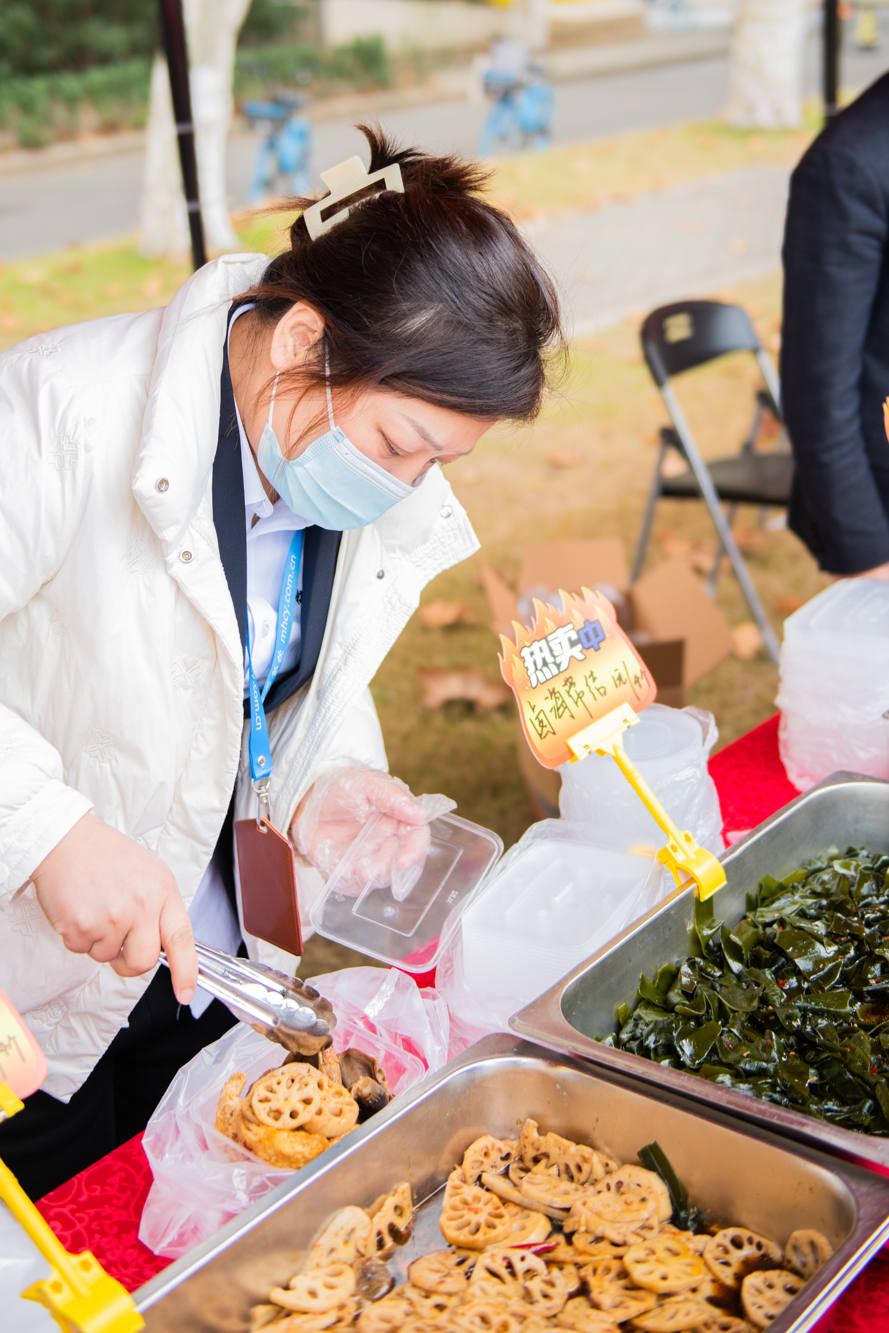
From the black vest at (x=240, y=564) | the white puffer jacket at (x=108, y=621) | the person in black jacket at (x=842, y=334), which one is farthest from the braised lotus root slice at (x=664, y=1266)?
the person in black jacket at (x=842, y=334)

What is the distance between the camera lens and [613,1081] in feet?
3.34

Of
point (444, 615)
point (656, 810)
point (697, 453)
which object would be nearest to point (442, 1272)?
point (656, 810)

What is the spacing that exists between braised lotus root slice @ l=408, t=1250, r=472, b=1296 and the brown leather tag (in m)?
0.49

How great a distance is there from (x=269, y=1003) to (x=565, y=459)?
4960 mm

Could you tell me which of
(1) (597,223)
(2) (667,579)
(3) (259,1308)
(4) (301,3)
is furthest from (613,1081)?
(4) (301,3)

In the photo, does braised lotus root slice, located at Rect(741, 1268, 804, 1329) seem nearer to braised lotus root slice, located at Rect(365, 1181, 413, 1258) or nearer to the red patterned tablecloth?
the red patterned tablecloth

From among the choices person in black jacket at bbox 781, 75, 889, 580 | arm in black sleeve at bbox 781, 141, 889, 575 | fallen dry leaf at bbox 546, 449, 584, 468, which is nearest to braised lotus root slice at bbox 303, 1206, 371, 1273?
person in black jacket at bbox 781, 75, 889, 580

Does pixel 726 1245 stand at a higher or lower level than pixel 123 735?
lower

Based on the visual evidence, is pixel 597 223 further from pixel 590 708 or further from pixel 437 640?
pixel 590 708

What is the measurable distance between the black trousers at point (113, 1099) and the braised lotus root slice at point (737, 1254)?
31.3 inches

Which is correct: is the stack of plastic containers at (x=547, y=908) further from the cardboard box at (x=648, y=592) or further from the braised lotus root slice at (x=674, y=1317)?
the cardboard box at (x=648, y=592)

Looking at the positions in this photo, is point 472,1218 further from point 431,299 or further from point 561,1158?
point 431,299

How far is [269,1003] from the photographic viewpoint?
103cm

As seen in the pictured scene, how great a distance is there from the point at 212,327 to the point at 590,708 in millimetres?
554
